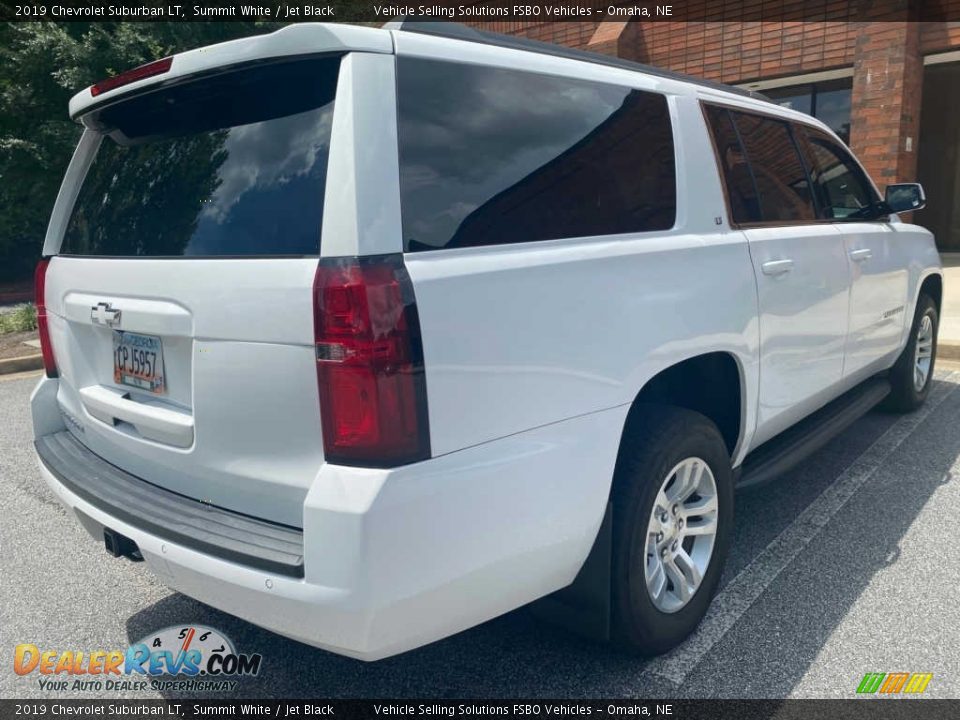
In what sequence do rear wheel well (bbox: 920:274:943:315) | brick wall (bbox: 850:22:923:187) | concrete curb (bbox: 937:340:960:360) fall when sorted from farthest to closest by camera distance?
brick wall (bbox: 850:22:923:187) < concrete curb (bbox: 937:340:960:360) < rear wheel well (bbox: 920:274:943:315)

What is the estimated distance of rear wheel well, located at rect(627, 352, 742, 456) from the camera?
2.89 metres

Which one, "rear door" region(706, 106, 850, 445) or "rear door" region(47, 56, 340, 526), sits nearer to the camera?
"rear door" region(47, 56, 340, 526)

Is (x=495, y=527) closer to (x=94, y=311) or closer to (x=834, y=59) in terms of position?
(x=94, y=311)

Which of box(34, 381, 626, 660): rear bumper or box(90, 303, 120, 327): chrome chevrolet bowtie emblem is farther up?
box(90, 303, 120, 327): chrome chevrolet bowtie emblem

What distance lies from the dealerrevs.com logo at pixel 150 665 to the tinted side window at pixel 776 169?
2.79m

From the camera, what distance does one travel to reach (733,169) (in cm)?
309

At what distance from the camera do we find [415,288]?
1799mm

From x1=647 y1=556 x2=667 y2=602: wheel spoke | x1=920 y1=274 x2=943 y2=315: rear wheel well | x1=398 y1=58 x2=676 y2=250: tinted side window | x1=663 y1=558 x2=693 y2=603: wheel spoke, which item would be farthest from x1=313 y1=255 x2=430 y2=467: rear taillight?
x1=920 y1=274 x2=943 y2=315: rear wheel well

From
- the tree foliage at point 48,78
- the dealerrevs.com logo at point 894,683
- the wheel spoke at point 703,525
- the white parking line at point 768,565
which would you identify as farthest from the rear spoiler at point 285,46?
the tree foliage at point 48,78

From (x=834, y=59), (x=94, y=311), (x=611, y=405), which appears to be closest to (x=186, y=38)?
(x=834, y=59)

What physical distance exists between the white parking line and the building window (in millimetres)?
8389

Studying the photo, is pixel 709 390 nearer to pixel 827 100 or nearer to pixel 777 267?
pixel 777 267

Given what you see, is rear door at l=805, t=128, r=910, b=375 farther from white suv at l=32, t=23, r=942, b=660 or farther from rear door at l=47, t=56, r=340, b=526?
rear door at l=47, t=56, r=340, b=526

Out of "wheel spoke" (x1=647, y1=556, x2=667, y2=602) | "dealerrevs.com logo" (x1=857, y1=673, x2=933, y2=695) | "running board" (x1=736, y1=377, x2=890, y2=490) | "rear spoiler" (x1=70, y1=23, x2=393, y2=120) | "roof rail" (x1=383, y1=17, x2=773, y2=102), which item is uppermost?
"roof rail" (x1=383, y1=17, x2=773, y2=102)
